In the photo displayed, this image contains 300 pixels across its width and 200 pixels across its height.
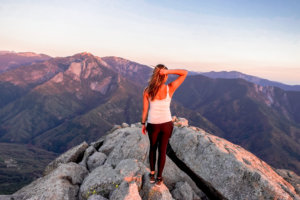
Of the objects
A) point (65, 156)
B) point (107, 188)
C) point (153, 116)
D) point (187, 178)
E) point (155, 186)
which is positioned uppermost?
point (153, 116)

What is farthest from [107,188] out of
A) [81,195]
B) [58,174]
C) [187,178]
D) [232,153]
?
[232,153]

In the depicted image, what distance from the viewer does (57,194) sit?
10.3 metres

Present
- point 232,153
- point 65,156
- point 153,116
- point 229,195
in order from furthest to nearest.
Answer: point 65,156
point 232,153
point 229,195
point 153,116

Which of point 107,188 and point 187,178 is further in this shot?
point 187,178

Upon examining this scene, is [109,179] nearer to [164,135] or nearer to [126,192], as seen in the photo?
[126,192]

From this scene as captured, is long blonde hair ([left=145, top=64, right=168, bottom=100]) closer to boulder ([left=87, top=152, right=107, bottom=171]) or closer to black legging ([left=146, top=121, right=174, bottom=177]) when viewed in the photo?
black legging ([left=146, top=121, right=174, bottom=177])

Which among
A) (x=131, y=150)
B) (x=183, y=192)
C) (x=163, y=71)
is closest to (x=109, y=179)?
(x=131, y=150)

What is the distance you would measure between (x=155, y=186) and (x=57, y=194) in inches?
211

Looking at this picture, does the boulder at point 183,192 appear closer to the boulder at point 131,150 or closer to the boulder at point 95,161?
the boulder at point 131,150

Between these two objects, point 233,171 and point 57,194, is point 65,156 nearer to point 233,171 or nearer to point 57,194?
point 57,194

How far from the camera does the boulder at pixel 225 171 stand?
433 inches

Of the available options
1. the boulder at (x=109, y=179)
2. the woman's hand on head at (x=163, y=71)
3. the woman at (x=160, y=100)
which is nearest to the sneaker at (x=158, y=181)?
the boulder at (x=109, y=179)

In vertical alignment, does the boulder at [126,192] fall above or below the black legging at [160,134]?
below

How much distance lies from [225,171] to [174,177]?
345 centimetres
